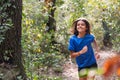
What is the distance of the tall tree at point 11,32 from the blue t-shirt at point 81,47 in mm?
917

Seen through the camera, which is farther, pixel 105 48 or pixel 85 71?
pixel 105 48

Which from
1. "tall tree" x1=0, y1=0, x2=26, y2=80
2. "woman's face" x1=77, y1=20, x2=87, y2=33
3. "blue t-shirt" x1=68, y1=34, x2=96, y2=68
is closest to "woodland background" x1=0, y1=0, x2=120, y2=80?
"tall tree" x1=0, y1=0, x2=26, y2=80

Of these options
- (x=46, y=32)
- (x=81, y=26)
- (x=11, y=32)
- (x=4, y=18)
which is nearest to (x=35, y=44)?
(x=46, y=32)

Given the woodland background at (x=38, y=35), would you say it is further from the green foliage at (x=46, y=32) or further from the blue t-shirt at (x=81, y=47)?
the blue t-shirt at (x=81, y=47)

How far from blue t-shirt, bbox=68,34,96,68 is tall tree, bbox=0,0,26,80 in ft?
3.01

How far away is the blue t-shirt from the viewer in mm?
4734

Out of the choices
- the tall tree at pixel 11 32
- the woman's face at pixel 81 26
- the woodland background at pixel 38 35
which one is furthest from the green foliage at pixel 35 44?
the woman's face at pixel 81 26

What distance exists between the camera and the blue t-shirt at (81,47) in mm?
4734

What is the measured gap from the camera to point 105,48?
20.9 meters

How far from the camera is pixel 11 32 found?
14.1 ft

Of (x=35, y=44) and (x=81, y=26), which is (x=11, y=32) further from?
(x=35, y=44)

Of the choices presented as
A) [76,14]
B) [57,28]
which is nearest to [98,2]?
[76,14]

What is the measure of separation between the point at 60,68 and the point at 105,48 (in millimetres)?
11473

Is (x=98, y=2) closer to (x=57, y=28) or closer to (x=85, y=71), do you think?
(x=57, y=28)
